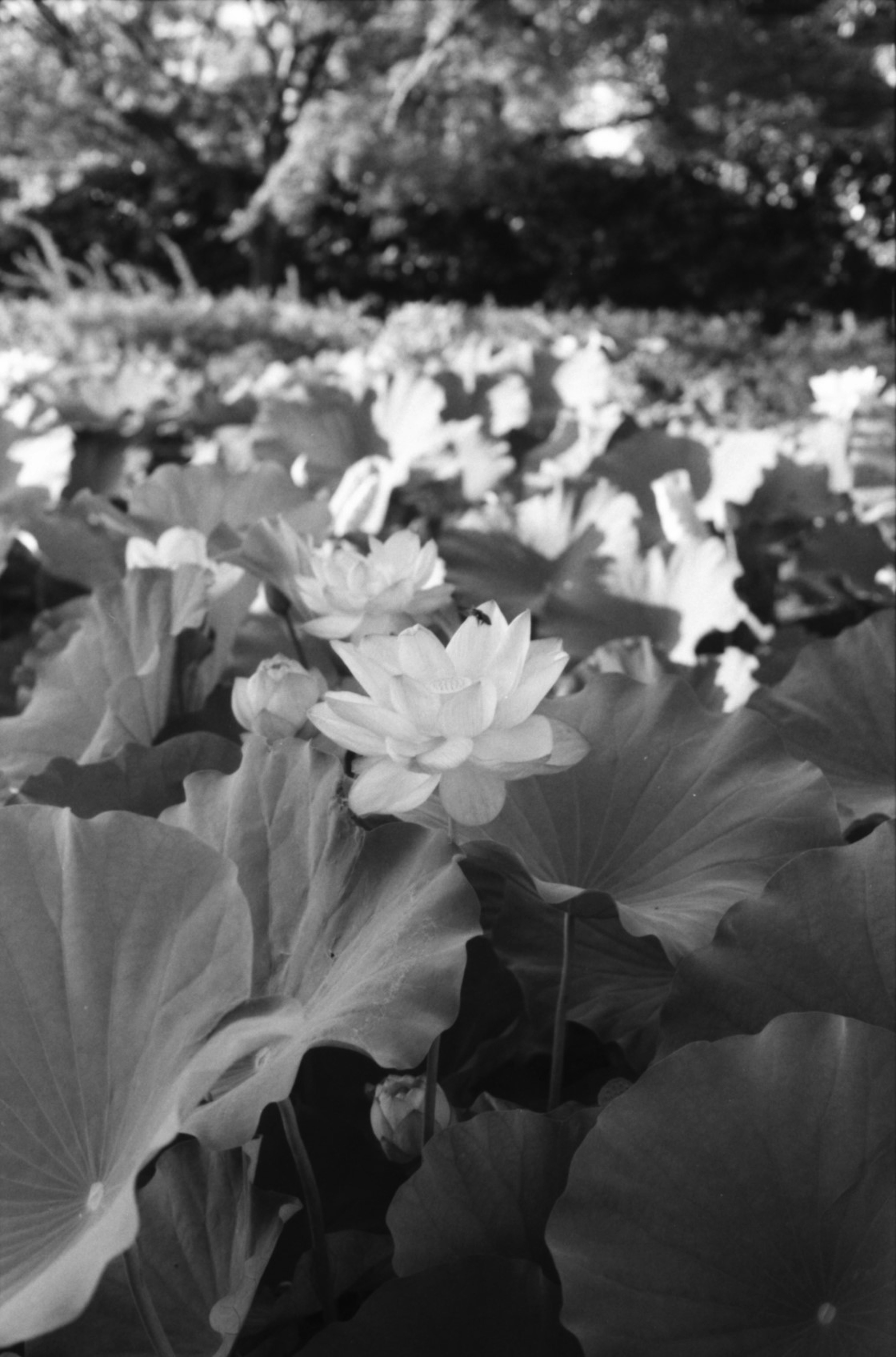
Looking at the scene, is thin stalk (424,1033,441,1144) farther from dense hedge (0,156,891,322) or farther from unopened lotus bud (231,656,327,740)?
dense hedge (0,156,891,322)

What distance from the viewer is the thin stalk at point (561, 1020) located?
0.75m

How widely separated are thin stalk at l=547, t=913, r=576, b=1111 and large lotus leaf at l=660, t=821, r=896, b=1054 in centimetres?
7

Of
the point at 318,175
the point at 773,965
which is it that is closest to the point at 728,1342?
the point at 773,965

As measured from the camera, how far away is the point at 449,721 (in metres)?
0.65

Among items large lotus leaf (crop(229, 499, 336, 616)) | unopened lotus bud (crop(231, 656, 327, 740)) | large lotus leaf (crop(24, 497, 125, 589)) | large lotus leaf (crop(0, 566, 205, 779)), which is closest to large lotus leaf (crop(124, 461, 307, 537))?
large lotus leaf (crop(24, 497, 125, 589))

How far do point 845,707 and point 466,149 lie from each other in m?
11.0

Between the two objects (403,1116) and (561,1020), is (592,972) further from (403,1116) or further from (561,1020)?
(403,1116)

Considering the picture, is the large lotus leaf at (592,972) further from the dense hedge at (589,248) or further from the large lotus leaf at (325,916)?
the dense hedge at (589,248)

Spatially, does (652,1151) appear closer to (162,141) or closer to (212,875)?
(212,875)

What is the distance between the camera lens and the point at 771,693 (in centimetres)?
116

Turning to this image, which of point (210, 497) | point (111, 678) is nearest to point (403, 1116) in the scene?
point (111, 678)

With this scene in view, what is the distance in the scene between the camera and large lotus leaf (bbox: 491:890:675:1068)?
2.76 ft

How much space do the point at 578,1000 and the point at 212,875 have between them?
0.34 meters

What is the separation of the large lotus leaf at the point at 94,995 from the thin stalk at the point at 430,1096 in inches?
5.5
